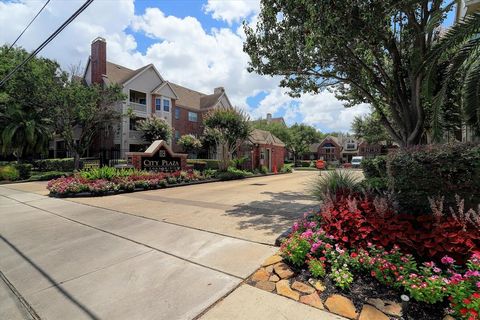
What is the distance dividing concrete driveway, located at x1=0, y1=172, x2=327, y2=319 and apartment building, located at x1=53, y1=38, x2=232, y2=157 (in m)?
17.2

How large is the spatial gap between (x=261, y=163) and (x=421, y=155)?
2232 cm

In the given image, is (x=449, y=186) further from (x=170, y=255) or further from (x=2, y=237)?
(x=2, y=237)

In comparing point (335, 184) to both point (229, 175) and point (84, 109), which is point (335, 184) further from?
point (84, 109)

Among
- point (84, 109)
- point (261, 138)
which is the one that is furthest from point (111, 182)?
point (261, 138)

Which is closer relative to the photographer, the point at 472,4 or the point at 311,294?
the point at 311,294

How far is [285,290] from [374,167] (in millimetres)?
9030

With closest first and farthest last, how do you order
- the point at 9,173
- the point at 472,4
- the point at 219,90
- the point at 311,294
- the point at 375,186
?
1. the point at 311,294
2. the point at 375,186
3. the point at 472,4
4. the point at 9,173
5. the point at 219,90

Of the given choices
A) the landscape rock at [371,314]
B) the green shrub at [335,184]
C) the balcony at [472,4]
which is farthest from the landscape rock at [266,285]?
the balcony at [472,4]

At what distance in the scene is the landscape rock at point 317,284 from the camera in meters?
3.12

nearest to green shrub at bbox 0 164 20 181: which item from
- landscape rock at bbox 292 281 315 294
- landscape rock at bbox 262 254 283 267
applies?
landscape rock at bbox 262 254 283 267

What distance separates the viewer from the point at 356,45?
7867 mm

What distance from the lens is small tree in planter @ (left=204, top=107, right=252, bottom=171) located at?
19844mm

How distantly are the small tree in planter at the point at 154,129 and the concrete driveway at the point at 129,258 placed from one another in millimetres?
15749

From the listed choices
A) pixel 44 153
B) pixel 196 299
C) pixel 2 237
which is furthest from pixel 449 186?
pixel 44 153
